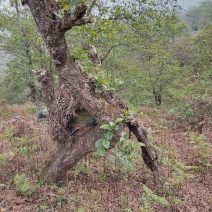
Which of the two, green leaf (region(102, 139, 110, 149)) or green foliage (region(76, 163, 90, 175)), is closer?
green leaf (region(102, 139, 110, 149))

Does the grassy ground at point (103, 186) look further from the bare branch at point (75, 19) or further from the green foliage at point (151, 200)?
the bare branch at point (75, 19)

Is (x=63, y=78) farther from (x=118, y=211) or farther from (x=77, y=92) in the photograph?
(x=118, y=211)

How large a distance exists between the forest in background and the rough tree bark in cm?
21

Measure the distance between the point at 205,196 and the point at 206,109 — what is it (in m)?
4.27

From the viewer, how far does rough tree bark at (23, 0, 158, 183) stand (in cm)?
302

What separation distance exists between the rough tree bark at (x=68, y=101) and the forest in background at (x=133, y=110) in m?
A: 0.21

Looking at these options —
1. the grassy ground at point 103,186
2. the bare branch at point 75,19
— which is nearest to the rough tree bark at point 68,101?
the bare branch at point 75,19

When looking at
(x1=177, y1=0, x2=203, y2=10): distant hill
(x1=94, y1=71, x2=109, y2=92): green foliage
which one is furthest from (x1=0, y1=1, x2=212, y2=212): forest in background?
(x1=177, y1=0, x2=203, y2=10): distant hill

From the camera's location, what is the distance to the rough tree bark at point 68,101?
9.91 feet

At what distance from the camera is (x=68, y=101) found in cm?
366

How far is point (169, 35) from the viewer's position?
11.2 m

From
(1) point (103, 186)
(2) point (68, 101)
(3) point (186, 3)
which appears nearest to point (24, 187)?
(1) point (103, 186)

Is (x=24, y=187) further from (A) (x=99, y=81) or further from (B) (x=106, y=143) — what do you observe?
(A) (x=99, y=81)

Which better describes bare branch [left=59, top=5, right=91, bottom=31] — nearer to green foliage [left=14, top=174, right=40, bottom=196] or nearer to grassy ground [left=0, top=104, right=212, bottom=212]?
grassy ground [left=0, top=104, right=212, bottom=212]
